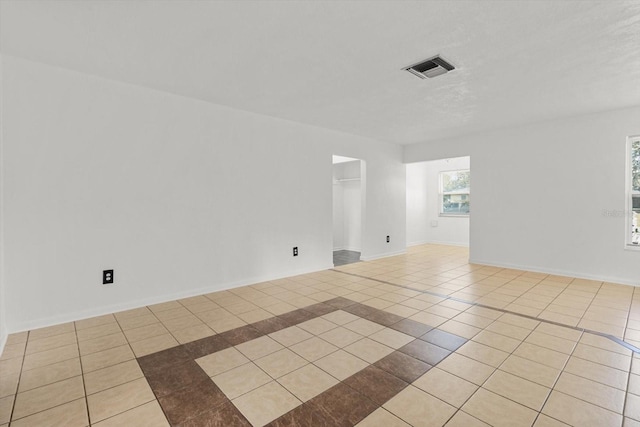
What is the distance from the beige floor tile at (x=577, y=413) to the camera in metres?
1.57

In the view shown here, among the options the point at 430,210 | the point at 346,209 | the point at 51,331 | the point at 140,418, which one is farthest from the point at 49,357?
the point at 430,210

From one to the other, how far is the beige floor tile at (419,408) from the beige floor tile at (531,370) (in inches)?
27.2

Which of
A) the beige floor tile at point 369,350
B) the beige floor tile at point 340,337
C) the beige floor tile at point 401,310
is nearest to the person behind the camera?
the beige floor tile at point 369,350

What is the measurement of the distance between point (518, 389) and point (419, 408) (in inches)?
27.5

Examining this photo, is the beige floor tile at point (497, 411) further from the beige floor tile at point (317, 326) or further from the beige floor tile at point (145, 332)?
the beige floor tile at point (145, 332)

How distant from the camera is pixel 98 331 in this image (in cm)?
273

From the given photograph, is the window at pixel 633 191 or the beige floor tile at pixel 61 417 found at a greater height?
the window at pixel 633 191

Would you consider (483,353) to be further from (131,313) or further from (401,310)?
(131,313)

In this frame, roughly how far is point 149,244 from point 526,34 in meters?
4.18

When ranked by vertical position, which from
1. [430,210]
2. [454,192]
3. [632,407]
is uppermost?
[454,192]

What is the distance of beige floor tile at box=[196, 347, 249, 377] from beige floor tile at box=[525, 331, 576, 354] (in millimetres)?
2403

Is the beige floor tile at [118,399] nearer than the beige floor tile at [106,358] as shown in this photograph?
Yes

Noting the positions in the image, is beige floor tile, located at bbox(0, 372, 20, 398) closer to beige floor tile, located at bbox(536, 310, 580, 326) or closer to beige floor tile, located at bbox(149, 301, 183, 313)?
beige floor tile, located at bbox(149, 301, 183, 313)

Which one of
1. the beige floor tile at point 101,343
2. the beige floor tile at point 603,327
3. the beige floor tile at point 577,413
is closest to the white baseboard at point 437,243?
the beige floor tile at point 603,327
